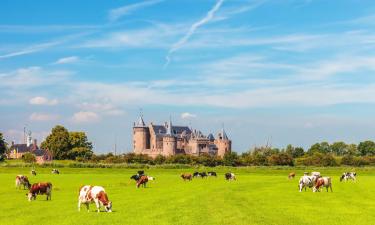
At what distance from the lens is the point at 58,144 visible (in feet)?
489

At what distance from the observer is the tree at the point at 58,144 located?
14950 centimetres

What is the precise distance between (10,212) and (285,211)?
12.4 m

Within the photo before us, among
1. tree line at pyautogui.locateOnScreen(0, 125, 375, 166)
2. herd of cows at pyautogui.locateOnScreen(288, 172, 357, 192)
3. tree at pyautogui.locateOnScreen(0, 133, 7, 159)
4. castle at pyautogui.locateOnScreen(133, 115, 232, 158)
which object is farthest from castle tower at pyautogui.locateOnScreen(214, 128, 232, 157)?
herd of cows at pyautogui.locateOnScreen(288, 172, 357, 192)

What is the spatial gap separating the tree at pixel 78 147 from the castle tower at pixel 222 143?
180 feet

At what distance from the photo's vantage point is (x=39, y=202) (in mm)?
30312

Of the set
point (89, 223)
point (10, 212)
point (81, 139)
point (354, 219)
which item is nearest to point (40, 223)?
point (89, 223)

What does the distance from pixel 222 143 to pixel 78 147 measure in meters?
60.2

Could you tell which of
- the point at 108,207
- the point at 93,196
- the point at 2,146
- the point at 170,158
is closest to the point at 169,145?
the point at 170,158

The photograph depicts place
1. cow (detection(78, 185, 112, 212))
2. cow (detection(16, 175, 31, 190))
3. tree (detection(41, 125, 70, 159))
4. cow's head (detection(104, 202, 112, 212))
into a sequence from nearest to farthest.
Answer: cow's head (detection(104, 202, 112, 212)), cow (detection(78, 185, 112, 212)), cow (detection(16, 175, 31, 190)), tree (detection(41, 125, 70, 159))

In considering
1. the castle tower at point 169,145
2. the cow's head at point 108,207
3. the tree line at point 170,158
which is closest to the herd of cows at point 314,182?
the cow's head at point 108,207

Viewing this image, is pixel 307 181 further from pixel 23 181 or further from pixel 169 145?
pixel 169 145

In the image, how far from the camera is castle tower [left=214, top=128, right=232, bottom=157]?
641ft

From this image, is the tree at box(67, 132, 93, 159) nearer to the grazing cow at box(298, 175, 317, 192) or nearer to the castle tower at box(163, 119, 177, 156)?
the castle tower at box(163, 119, 177, 156)

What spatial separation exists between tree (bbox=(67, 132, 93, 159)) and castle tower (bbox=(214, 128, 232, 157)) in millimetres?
54906
